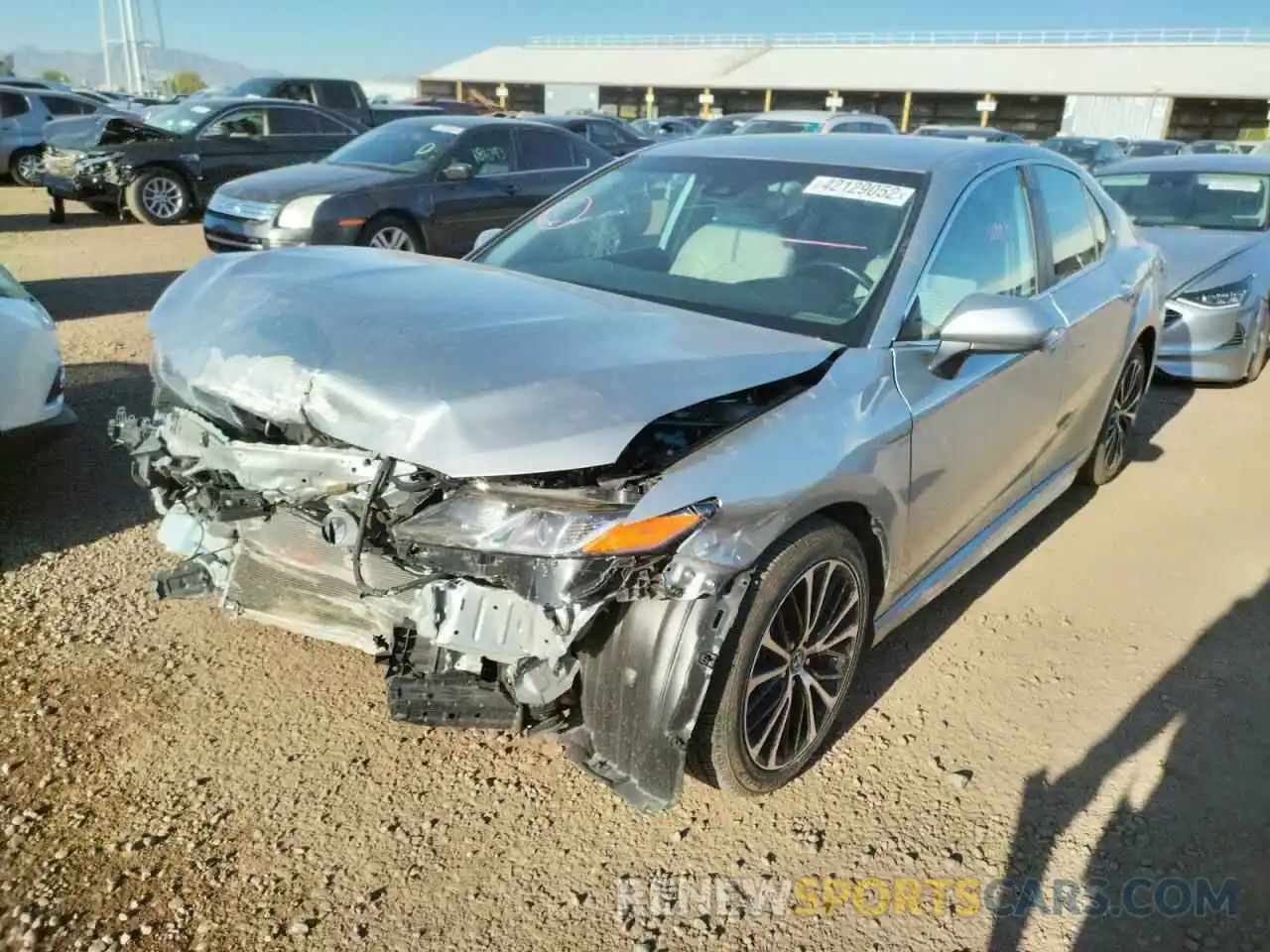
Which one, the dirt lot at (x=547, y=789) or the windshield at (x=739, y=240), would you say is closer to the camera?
the dirt lot at (x=547, y=789)

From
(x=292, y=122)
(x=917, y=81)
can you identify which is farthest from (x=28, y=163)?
(x=917, y=81)

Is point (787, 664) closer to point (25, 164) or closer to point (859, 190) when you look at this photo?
point (859, 190)

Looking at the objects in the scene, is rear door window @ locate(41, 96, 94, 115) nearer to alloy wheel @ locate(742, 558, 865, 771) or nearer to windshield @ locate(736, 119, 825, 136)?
windshield @ locate(736, 119, 825, 136)

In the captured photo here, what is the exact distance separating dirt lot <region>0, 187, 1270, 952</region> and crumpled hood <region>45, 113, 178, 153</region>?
33.0 ft

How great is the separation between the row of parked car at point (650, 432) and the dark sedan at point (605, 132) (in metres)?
11.2

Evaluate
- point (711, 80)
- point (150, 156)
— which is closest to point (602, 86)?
point (711, 80)

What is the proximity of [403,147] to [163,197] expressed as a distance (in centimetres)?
499

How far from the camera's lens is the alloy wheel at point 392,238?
8742mm

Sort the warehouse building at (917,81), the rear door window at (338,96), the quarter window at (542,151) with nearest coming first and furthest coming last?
1. the quarter window at (542,151)
2. the rear door window at (338,96)
3. the warehouse building at (917,81)

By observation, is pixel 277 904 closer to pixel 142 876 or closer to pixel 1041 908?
pixel 142 876

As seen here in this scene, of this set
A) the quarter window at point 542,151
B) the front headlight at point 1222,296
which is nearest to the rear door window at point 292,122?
the quarter window at point 542,151

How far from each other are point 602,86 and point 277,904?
65.0 metres

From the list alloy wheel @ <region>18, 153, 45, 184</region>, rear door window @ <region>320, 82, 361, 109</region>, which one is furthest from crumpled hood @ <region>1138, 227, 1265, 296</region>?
alloy wheel @ <region>18, 153, 45, 184</region>

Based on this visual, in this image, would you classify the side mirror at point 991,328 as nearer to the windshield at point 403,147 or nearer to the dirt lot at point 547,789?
the dirt lot at point 547,789
